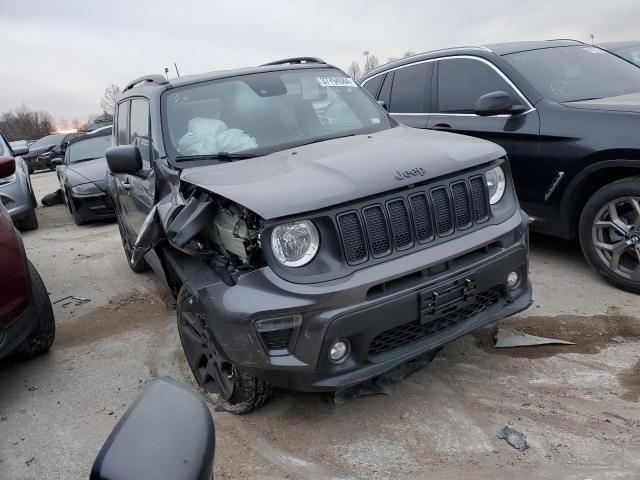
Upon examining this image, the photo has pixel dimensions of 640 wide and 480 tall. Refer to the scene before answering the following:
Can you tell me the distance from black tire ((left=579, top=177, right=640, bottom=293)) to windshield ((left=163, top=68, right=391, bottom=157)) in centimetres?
166

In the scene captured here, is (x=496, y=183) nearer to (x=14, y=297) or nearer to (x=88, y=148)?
(x=14, y=297)

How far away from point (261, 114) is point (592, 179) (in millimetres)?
2535

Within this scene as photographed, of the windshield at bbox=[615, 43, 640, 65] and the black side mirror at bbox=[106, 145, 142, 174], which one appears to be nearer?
the black side mirror at bbox=[106, 145, 142, 174]

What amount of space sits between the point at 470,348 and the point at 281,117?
197 centimetres

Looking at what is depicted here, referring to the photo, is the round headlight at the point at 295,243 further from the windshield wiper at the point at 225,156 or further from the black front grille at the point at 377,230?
the windshield wiper at the point at 225,156

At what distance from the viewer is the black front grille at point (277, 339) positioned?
2.46m

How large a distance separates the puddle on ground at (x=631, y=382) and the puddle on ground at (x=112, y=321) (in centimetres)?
334

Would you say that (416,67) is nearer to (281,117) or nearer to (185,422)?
(281,117)

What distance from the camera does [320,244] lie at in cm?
253

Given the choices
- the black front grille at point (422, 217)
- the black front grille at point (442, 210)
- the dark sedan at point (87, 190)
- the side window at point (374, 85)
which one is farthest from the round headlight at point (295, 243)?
the dark sedan at point (87, 190)

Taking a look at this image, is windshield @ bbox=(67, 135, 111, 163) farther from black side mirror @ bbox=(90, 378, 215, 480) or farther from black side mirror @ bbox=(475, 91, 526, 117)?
black side mirror @ bbox=(90, 378, 215, 480)

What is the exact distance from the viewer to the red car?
3295 mm

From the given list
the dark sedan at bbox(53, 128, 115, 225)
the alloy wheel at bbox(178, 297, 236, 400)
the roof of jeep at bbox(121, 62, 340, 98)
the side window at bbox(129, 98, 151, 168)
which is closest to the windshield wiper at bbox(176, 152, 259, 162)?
the side window at bbox(129, 98, 151, 168)

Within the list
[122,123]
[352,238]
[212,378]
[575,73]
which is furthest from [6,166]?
[575,73]
